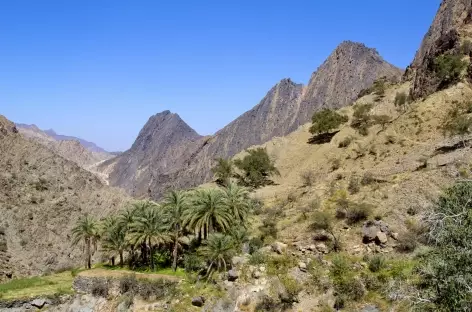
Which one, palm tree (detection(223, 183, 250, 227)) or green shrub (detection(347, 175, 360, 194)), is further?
palm tree (detection(223, 183, 250, 227))

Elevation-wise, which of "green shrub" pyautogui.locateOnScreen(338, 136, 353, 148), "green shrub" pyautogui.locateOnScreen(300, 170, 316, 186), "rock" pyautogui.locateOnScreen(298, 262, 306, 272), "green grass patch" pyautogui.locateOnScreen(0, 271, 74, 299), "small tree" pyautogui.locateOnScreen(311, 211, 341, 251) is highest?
"green shrub" pyautogui.locateOnScreen(338, 136, 353, 148)

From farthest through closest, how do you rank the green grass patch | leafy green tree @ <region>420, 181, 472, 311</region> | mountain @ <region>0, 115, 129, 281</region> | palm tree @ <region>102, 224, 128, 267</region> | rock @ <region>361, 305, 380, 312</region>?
mountain @ <region>0, 115, 129, 281</region>, palm tree @ <region>102, 224, 128, 267</region>, the green grass patch, rock @ <region>361, 305, 380, 312</region>, leafy green tree @ <region>420, 181, 472, 311</region>

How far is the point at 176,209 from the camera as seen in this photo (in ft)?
132

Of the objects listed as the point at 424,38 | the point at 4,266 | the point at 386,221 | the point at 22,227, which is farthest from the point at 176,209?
the point at 424,38

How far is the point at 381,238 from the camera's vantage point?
31.0 metres

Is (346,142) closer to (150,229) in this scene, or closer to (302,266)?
(150,229)

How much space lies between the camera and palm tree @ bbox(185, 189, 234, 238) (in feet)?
125

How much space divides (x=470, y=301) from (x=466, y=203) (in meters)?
3.54

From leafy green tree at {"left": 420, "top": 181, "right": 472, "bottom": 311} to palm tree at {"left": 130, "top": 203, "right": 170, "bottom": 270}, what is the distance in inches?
1080

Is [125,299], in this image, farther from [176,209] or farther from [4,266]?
[4,266]

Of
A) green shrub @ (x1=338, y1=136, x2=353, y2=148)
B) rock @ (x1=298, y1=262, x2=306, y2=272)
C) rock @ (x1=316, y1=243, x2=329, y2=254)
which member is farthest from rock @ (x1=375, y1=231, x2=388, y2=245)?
green shrub @ (x1=338, y1=136, x2=353, y2=148)

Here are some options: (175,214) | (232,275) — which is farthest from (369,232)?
(175,214)

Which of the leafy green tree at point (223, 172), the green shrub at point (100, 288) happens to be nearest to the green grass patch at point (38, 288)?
the green shrub at point (100, 288)

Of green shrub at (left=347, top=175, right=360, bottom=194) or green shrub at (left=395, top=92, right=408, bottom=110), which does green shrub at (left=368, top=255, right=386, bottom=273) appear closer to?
green shrub at (left=347, top=175, right=360, bottom=194)
